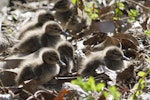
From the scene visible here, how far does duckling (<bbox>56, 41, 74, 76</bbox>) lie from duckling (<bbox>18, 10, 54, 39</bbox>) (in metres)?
0.49

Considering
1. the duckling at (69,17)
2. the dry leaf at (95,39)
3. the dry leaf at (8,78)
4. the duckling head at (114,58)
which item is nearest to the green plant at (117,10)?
the duckling at (69,17)

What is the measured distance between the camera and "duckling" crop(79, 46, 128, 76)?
4250 mm

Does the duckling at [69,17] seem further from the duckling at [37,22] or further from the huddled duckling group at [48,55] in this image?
the huddled duckling group at [48,55]

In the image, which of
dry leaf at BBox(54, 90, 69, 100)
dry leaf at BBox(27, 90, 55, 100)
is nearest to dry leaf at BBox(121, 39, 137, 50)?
dry leaf at BBox(27, 90, 55, 100)

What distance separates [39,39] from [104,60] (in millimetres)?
621

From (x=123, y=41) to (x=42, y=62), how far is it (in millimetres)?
914

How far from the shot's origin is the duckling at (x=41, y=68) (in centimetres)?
411

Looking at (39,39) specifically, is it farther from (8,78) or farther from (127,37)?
(127,37)

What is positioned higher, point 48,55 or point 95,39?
A: point 48,55

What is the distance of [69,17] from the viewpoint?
226 inches

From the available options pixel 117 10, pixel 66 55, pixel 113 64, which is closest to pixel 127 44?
pixel 113 64

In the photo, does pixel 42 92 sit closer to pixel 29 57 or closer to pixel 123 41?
pixel 29 57

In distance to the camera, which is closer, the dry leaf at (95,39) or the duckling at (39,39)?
the duckling at (39,39)

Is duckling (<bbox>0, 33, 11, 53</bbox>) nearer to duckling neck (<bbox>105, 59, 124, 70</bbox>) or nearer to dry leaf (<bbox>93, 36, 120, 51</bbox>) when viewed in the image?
dry leaf (<bbox>93, 36, 120, 51</bbox>)
